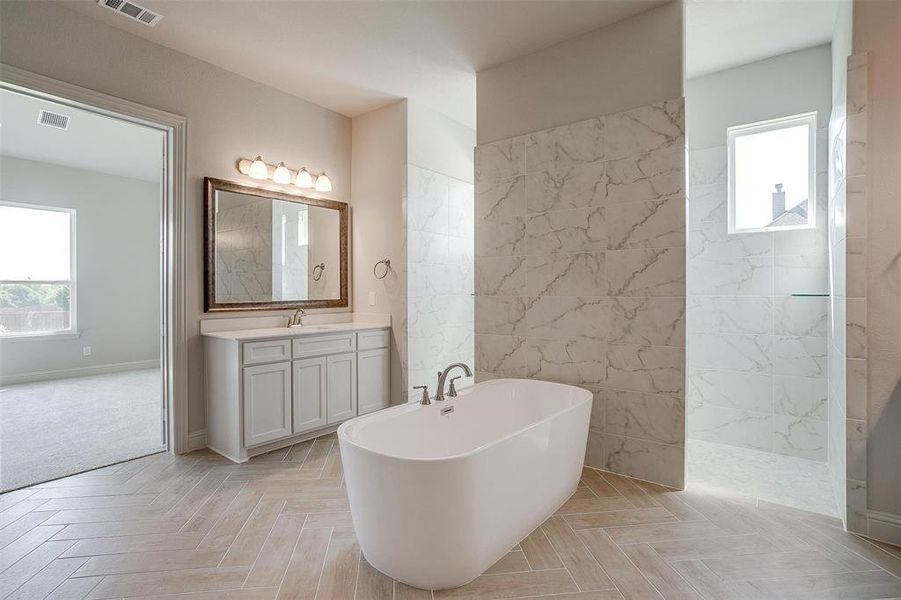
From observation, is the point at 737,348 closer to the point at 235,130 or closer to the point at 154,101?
the point at 235,130

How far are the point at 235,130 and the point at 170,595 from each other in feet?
10.0

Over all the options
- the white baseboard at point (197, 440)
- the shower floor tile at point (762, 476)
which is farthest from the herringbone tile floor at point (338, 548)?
the white baseboard at point (197, 440)

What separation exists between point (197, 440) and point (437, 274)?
2.33m

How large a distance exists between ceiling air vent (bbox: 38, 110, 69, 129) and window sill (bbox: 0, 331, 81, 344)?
8.97 feet

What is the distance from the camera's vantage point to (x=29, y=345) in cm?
565

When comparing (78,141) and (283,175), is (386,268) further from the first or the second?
(78,141)

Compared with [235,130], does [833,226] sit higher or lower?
lower

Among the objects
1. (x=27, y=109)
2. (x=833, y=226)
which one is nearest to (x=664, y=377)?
(x=833, y=226)

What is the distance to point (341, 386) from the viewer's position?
3658 millimetres

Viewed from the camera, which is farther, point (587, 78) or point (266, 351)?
point (266, 351)

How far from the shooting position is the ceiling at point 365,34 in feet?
8.82

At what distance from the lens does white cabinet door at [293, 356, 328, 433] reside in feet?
11.0

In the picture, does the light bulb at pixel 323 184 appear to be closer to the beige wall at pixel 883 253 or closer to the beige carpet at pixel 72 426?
the beige carpet at pixel 72 426

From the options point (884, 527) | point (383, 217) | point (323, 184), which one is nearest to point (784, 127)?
point (884, 527)
